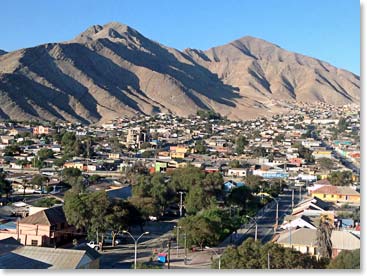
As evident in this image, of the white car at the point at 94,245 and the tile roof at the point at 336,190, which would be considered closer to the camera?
the white car at the point at 94,245

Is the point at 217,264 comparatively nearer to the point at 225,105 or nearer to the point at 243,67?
the point at 225,105

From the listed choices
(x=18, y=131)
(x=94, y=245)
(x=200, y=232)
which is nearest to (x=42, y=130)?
(x=18, y=131)

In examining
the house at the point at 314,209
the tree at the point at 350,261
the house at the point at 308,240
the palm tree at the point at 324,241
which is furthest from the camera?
the house at the point at 314,209

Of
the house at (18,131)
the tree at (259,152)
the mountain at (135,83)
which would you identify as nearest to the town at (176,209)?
the tree at (259,152)

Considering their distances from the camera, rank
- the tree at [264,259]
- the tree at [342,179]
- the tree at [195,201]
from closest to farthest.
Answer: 1. the tree at [264,259]
2. the tree at [195,201]
3. the tree at [342,179]

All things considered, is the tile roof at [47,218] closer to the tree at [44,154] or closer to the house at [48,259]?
the house at [48,259]

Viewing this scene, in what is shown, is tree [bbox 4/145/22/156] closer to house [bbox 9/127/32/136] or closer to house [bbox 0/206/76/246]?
house [bbox 9/127/32/136]

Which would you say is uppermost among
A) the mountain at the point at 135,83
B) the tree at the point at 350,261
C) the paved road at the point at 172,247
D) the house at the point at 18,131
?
the mountain at the point at 135,83
